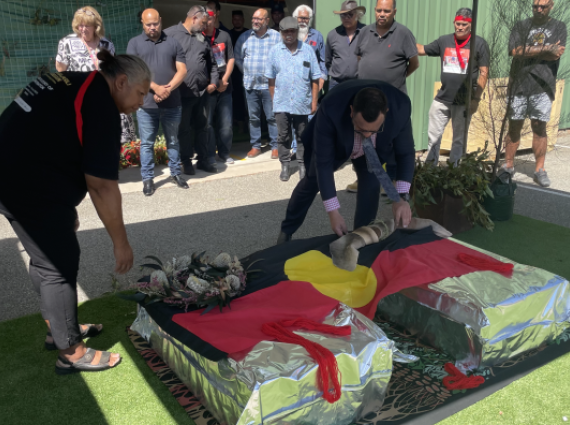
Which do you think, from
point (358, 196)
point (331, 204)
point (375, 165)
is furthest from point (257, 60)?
point (331, 204)

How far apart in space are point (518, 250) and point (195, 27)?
4.03 metres

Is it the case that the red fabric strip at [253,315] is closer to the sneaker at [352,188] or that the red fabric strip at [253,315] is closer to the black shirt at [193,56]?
the sneaker at [352,188]

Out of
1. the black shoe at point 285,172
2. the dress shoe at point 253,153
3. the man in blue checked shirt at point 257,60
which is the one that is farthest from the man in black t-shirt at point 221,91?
the black shoe at point 285,172

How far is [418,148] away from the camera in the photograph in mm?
7973

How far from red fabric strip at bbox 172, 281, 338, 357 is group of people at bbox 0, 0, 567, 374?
481mm

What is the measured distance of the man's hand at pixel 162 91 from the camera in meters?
5.34

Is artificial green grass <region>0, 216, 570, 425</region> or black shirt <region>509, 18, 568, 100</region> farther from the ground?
black shirt <region>509, 18, 568, 100</region>

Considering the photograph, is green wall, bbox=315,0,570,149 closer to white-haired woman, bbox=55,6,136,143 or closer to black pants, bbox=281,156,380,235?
white-haired woman, bbox=55,6,136,143

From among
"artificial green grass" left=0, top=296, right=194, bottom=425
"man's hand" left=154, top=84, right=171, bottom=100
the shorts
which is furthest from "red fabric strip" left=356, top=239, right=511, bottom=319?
"man's hand" left=154, top=84, right=171, bottom=100

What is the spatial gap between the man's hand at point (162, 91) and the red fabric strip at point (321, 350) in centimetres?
376

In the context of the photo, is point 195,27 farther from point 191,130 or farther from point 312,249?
point 312,249

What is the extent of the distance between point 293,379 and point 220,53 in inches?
205

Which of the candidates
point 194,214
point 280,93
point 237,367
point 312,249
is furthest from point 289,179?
point 237,367

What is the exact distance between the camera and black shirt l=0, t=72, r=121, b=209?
215cm
